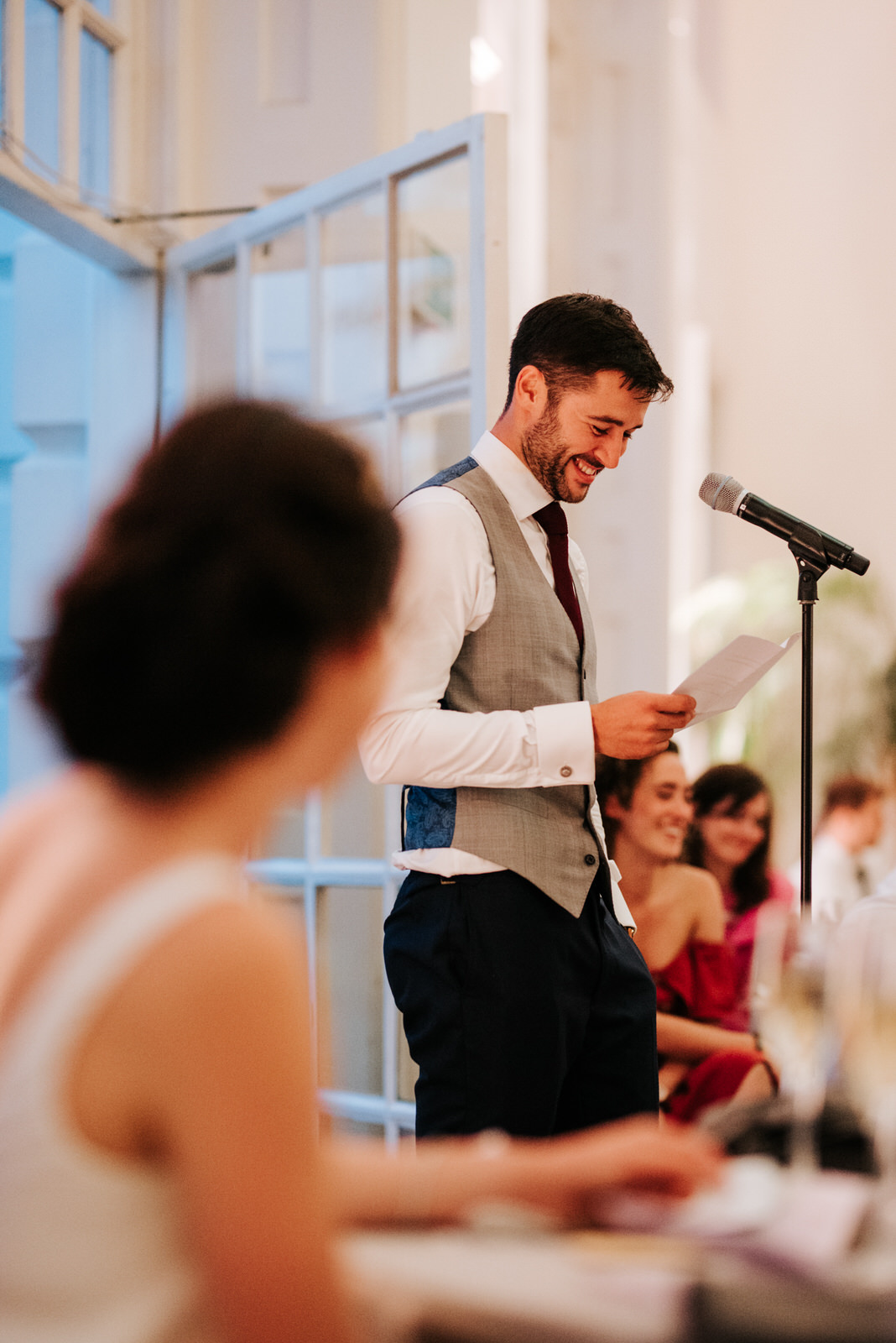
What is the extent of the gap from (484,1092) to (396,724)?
43 cm

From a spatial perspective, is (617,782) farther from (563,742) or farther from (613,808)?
(563,742)

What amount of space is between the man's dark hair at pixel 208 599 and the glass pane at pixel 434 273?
1.66 m

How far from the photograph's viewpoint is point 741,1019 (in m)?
2.48

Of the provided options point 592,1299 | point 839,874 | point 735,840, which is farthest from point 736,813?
point 592,1299

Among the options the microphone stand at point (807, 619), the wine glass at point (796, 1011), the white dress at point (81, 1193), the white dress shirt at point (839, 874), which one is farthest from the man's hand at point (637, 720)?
the white dress shirt at point (839, 874)

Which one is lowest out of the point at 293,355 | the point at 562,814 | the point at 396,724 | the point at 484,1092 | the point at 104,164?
the point at 484,1092

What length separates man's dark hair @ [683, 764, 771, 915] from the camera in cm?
307

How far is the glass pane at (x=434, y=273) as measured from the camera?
87.4 inches

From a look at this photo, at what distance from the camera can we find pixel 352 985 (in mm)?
2412

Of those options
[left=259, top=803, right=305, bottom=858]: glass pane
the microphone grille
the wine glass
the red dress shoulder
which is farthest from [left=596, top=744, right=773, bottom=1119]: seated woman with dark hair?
the wine glass

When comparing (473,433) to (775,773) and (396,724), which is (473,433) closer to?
(396,724)

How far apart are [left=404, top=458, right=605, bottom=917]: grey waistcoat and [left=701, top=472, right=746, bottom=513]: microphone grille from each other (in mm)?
285

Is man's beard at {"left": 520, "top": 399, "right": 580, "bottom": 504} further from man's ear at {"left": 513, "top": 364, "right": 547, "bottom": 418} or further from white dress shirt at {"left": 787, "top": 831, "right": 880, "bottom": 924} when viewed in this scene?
white dress shirt at {"left": 787, "top": 831, "right": 880, "bottom": 924}

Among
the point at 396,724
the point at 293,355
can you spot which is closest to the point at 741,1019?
the point at 396,724
